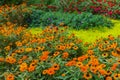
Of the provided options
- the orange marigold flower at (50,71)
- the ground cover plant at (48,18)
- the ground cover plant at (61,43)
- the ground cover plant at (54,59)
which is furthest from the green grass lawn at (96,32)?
the orange marigold flower at (50,71)

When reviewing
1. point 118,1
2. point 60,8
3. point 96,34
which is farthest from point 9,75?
point 118,1

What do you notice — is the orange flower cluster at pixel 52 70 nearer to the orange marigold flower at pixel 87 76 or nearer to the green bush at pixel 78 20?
the orange marigold flower at pixel 87 76

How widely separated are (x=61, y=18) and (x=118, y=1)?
2.93m

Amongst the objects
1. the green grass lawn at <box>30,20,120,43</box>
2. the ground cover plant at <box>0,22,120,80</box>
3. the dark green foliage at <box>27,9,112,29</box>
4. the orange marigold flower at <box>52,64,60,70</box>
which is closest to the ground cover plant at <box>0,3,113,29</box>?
the dark green foliage at <box>27,9,112,29</box>

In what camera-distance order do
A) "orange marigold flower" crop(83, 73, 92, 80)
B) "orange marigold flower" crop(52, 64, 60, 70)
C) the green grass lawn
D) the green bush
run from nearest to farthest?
"orange marigold flower" crop(83, 73, 92, 80), "orange marigold flower" crop(52, 64, 60, 70), the green grass lawn, the green bush

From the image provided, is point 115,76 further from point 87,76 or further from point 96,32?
point 96,32

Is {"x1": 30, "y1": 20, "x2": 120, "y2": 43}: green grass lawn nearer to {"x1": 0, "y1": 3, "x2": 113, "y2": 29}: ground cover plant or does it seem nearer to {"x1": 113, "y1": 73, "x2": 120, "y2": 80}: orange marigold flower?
{"x1": 0, "y1": 3, "x2": 113, "y2": 29}: ground cover plant

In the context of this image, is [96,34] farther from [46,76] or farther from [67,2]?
[46,76]

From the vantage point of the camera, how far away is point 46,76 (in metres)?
5.12

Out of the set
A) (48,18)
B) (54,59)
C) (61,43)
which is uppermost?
(54,59)

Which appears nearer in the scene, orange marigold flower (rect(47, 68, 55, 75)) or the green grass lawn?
orange marigold flower (rect(47, 68, 55, 75))

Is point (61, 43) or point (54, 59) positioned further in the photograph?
point (61, 43)

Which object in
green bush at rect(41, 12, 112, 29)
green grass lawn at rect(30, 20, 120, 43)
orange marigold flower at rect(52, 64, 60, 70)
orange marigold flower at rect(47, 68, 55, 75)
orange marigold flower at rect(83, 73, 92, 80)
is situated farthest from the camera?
green bush at rect(41, 12, 112, 29)

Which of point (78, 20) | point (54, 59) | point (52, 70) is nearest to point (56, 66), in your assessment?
point (52, 70)
